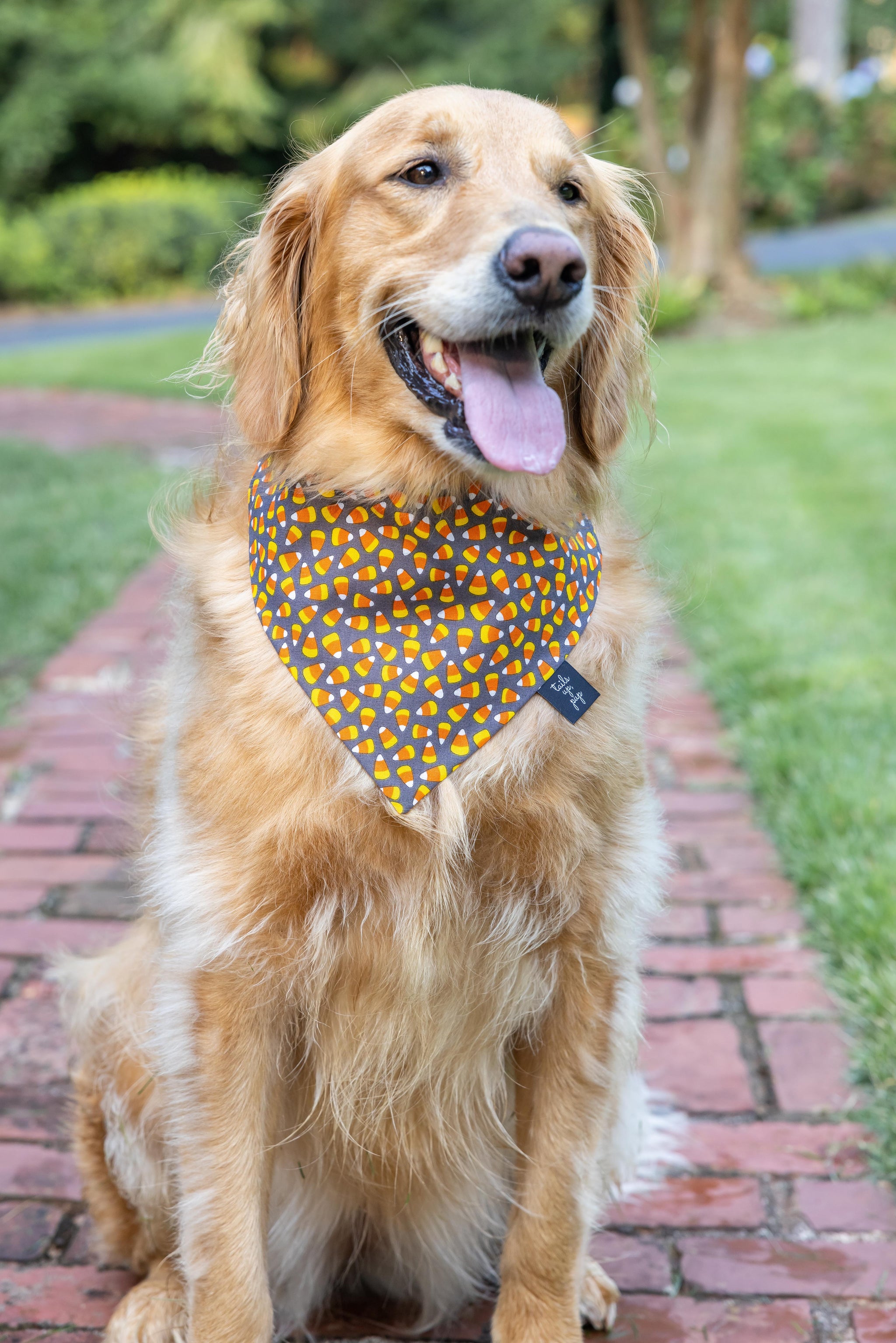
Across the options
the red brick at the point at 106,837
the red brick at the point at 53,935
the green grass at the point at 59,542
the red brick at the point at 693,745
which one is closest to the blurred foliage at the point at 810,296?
the green grass at the point at 59,542

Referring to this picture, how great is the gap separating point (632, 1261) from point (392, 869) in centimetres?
101

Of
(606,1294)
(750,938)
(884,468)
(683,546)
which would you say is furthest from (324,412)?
(884,468)

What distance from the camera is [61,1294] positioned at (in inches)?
91.2

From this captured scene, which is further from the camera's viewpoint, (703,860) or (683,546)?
(683,546)

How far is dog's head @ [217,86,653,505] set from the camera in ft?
6.69

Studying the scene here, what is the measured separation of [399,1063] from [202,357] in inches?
52.9

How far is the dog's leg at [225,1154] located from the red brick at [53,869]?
5.45 ft

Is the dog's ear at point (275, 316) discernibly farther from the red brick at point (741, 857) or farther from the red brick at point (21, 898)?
the red brick at point (741, 857)

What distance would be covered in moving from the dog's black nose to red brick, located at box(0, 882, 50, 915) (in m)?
2.26

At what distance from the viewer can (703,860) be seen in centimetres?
372

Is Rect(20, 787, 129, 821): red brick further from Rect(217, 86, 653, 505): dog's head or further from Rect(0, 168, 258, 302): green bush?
Rect(0, 168, 258, 302): green bush

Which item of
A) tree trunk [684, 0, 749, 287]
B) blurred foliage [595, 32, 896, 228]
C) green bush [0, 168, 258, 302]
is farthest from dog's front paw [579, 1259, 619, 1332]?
blurred foliage [595, 32, 896, 228]

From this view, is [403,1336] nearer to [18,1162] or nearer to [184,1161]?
[184,1161]

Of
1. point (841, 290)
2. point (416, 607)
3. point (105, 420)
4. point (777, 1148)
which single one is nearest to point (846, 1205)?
point (777, 1148)
